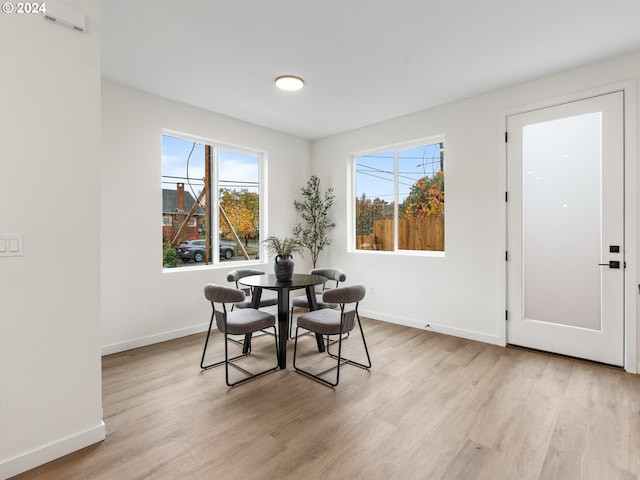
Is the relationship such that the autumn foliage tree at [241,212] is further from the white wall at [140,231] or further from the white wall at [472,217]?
the white wall at [472,217]

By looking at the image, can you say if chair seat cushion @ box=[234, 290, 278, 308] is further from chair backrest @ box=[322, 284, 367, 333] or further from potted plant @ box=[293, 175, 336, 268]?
potted plant @ box=[293, 175, 336, 268]

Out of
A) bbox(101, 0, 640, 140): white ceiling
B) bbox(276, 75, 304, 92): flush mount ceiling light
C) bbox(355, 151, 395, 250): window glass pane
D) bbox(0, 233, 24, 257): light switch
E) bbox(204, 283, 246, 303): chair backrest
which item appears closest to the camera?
bbox(0, 233, 24, 257): light switch

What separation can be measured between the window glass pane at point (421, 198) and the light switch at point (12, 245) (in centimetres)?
406

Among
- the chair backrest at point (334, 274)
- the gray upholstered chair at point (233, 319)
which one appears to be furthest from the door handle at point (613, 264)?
the gray upholstered chair at point (233, 319)

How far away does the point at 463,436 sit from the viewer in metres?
2.04

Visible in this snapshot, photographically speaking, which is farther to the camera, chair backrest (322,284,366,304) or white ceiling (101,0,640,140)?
chair backrest (322,284,366,304)

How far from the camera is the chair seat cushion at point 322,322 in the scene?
2768mm

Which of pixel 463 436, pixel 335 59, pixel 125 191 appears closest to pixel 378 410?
pixel 463 436

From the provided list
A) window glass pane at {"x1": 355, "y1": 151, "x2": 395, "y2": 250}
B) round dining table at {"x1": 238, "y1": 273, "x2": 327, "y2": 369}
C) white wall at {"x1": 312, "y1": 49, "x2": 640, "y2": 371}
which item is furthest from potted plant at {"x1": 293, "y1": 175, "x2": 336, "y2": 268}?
round dining table at {"x1": 238, "y1": 273, "x2": 327, "y2": 369}

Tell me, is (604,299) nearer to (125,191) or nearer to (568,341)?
(568,341)

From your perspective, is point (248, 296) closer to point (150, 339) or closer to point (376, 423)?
point (150, 339)

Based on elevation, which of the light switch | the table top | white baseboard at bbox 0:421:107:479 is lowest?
white baseboard at bbox 0:421:107:479

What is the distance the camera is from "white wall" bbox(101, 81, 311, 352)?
11.1 ft

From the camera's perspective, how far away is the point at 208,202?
4.38m
